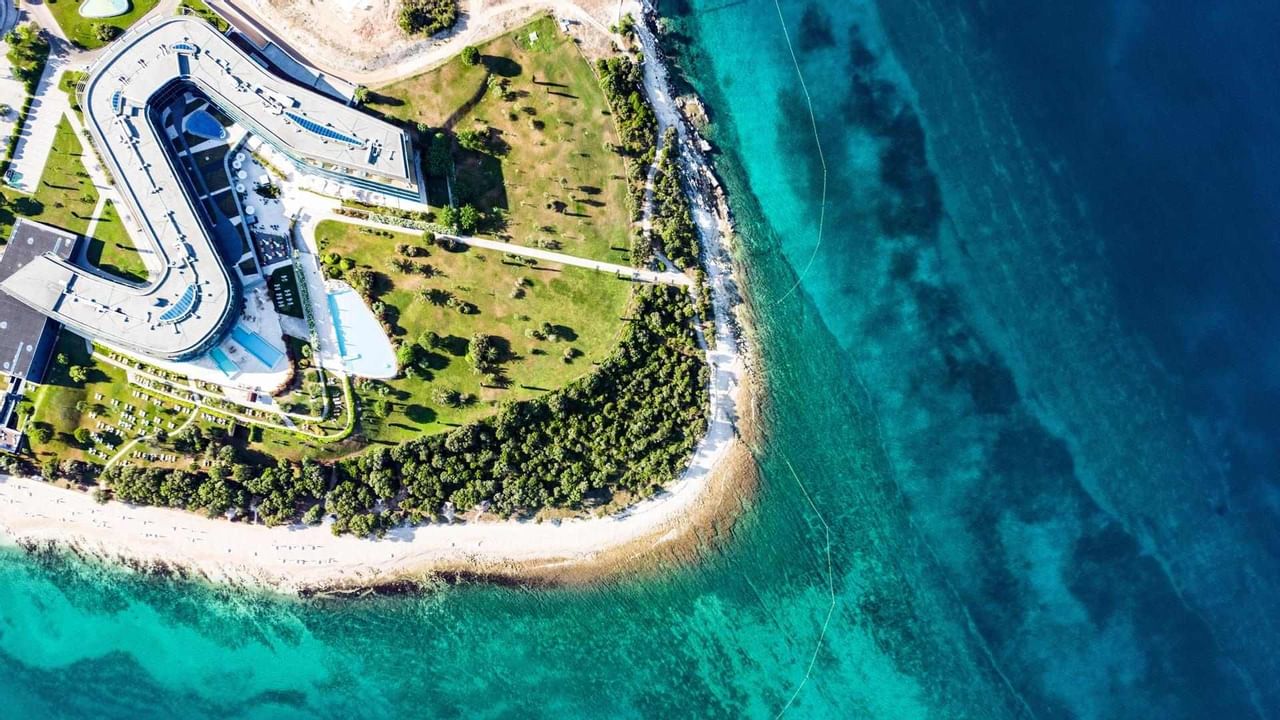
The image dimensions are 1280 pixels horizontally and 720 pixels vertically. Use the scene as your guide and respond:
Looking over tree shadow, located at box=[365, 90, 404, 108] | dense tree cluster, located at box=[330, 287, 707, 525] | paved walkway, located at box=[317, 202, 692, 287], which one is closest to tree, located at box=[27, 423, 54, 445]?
dense tree cluster, located at box=[330, 287, 707, 525]

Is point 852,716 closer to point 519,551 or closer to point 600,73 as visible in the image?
point 519,551

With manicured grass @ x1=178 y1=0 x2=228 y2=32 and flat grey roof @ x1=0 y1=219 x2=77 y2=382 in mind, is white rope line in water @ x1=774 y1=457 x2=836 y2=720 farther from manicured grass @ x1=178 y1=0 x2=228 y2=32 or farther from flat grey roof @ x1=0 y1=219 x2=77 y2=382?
flat grey roof @ x1=0 y1=219 x2=77 y2=382

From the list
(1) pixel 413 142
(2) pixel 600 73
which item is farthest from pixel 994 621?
(1) pixel 413 142

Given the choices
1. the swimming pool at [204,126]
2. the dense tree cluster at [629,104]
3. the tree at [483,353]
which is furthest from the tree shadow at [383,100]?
the tree at [483,353]

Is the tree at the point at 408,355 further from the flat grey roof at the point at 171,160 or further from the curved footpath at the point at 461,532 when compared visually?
the curved footpath at the point at 461,532

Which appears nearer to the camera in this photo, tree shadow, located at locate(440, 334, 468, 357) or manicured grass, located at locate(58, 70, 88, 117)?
manicured grass, located at locate(58, 70, 88, 117)

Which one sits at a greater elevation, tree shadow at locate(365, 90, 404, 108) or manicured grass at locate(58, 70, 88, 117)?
tree shadow at locate(365, 90, 404, 108)

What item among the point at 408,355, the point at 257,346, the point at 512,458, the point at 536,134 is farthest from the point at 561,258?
the point at 257,346
